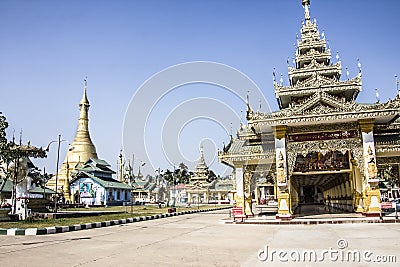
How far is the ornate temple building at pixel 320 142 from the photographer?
17922mm

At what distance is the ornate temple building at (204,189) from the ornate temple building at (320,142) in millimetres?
45391

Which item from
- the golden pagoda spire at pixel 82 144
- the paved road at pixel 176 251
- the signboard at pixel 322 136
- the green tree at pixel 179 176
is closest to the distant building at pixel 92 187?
the golden pagoda spire at pixel 82 144

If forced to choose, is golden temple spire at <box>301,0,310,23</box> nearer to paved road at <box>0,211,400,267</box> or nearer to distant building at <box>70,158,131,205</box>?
paved road at <box>0,211,400,267</box>

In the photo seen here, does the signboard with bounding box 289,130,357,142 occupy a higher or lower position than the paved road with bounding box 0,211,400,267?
higher

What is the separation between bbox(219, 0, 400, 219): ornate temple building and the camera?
706 inches

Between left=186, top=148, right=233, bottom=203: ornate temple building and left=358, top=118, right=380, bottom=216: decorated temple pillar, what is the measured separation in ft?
162

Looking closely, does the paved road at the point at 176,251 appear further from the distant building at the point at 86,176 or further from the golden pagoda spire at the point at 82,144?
the golden pagoda spire at the point at 82,144

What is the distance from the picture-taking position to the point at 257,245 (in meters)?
9.64

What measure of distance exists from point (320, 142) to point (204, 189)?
49.3 m

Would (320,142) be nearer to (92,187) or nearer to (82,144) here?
(92,187)

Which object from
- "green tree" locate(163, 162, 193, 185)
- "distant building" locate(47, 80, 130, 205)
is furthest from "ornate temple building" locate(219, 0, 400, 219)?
"green tree" locate(163, 162, 193, 185)

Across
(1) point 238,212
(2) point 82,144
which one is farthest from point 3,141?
(2) point 82,144

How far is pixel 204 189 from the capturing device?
219 feet

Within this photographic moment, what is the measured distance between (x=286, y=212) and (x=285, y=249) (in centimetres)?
984
